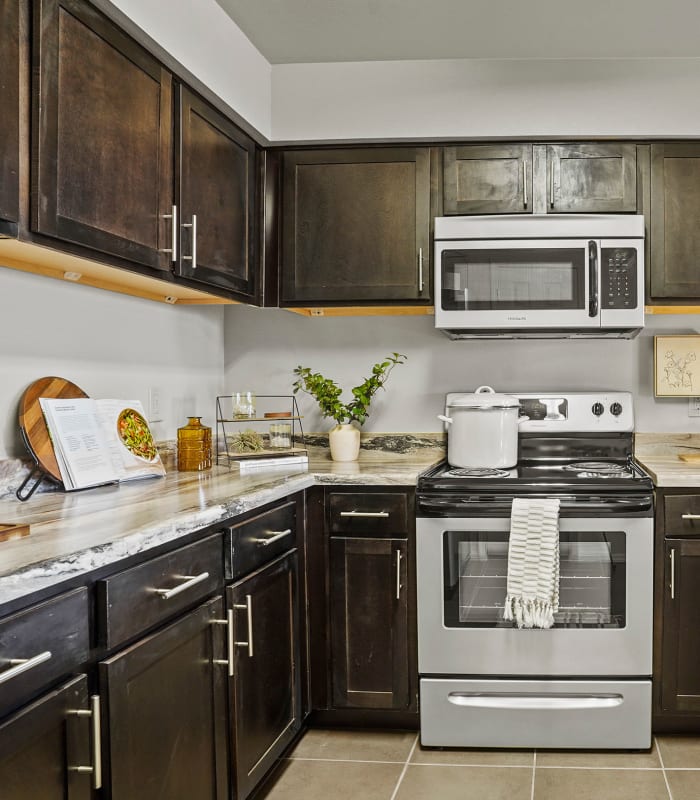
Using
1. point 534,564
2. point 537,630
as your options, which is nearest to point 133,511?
point 534,564

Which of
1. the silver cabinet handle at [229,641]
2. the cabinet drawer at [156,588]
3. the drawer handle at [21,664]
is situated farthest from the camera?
the silver cabinet handle at [229,641]

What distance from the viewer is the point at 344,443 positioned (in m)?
3.06

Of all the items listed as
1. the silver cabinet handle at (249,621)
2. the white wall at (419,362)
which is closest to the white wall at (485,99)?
the white wall at (419,362)

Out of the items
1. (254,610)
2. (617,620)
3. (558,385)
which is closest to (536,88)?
(558,385)

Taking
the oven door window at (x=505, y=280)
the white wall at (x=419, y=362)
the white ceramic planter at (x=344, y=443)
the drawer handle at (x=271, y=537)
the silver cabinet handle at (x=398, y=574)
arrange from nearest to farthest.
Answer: the drawer handle at (x=271, y=537), the silver cabinet handle at (x=398, y=574), the oven door window at (x=505, y=280), the white ceramic planter at (x=344, y=443), the white wall at (x=419, y=362)

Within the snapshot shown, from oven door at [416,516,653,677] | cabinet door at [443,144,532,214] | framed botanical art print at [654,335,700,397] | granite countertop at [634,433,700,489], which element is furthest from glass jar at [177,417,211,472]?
framed botanical art print at [654,335,700,397]

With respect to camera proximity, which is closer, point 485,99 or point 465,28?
point 465,28

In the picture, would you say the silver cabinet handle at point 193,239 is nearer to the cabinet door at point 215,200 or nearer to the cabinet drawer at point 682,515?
the cabinet door at point 215,200

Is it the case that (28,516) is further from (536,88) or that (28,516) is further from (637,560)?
(536,88)

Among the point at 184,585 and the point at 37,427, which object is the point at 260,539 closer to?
the point at 184,585

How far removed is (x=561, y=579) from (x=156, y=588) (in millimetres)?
1415

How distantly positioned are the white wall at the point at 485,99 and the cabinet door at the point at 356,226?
9 centimetres

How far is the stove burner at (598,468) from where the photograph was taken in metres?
2.69

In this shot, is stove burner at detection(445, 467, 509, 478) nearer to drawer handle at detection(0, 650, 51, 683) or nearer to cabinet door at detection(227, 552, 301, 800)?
cabinet door at detection(227, 552, 301, 800)
